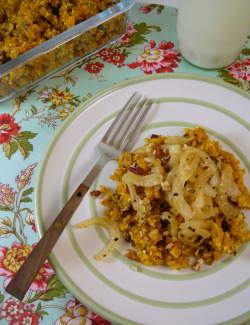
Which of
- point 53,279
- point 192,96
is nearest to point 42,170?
point 53,279

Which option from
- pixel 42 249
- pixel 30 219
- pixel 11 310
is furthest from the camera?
pixel 30 219

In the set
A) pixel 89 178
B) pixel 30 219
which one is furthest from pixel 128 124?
pixel 30 219

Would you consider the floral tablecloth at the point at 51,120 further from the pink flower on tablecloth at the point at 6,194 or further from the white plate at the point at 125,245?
the white plate at the point at 125,245

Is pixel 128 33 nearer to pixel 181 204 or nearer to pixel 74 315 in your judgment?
pixel 181 204

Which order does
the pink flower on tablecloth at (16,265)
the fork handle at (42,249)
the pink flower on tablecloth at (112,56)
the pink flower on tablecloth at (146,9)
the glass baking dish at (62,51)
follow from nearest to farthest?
1. the fork handle at (42,249)
2. the pink flower on tablecloth at (16,265)
3. the glass baking dish at (62,51)
4. the pink flower on tablecloth at (112,56)
5. the pink flower on tablecloth at (146,9)

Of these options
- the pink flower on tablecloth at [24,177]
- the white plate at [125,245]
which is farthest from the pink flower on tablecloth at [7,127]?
the white plate at [125,245]

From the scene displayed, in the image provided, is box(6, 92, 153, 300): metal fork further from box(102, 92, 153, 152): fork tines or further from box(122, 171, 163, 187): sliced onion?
box(122, 171, 163, 187): sliced onion

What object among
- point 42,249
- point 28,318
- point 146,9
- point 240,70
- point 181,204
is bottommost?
point 28,318
